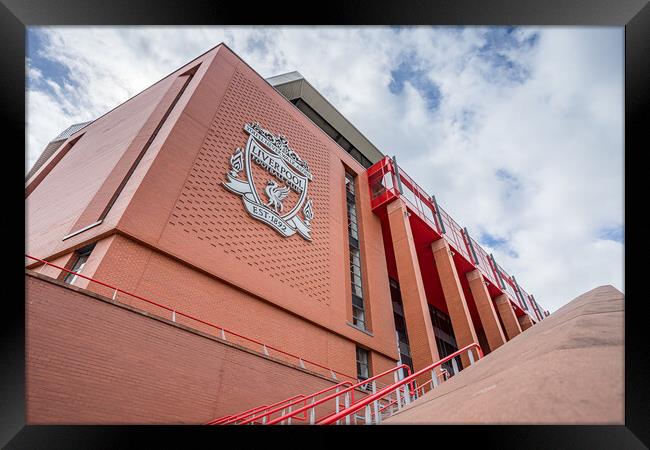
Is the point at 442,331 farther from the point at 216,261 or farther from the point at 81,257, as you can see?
the point at 81,257

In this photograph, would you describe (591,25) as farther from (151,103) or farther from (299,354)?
(151,103)

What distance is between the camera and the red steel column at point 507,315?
2766 centimetres

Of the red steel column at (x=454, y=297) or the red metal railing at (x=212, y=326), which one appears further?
the red steel column at (x=454, y=297)

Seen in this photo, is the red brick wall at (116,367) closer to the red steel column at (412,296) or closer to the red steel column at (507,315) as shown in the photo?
the red steel column at (412,296)

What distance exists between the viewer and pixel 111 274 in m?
8.82

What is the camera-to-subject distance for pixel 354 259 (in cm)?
1886

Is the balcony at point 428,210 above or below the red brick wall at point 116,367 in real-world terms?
above

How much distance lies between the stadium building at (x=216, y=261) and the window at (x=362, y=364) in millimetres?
68

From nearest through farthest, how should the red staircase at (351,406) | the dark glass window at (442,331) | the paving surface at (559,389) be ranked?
the paving surface at (559,389)
the red staircase at (351,406)
the dark glass window at (442,331)

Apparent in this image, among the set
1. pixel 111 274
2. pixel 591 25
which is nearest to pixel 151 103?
pixel 111 274

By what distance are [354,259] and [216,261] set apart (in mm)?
8983

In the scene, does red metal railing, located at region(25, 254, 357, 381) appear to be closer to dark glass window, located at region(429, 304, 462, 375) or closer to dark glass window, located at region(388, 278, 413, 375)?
dark glass window, located at region(388, 278, 413, 375)
